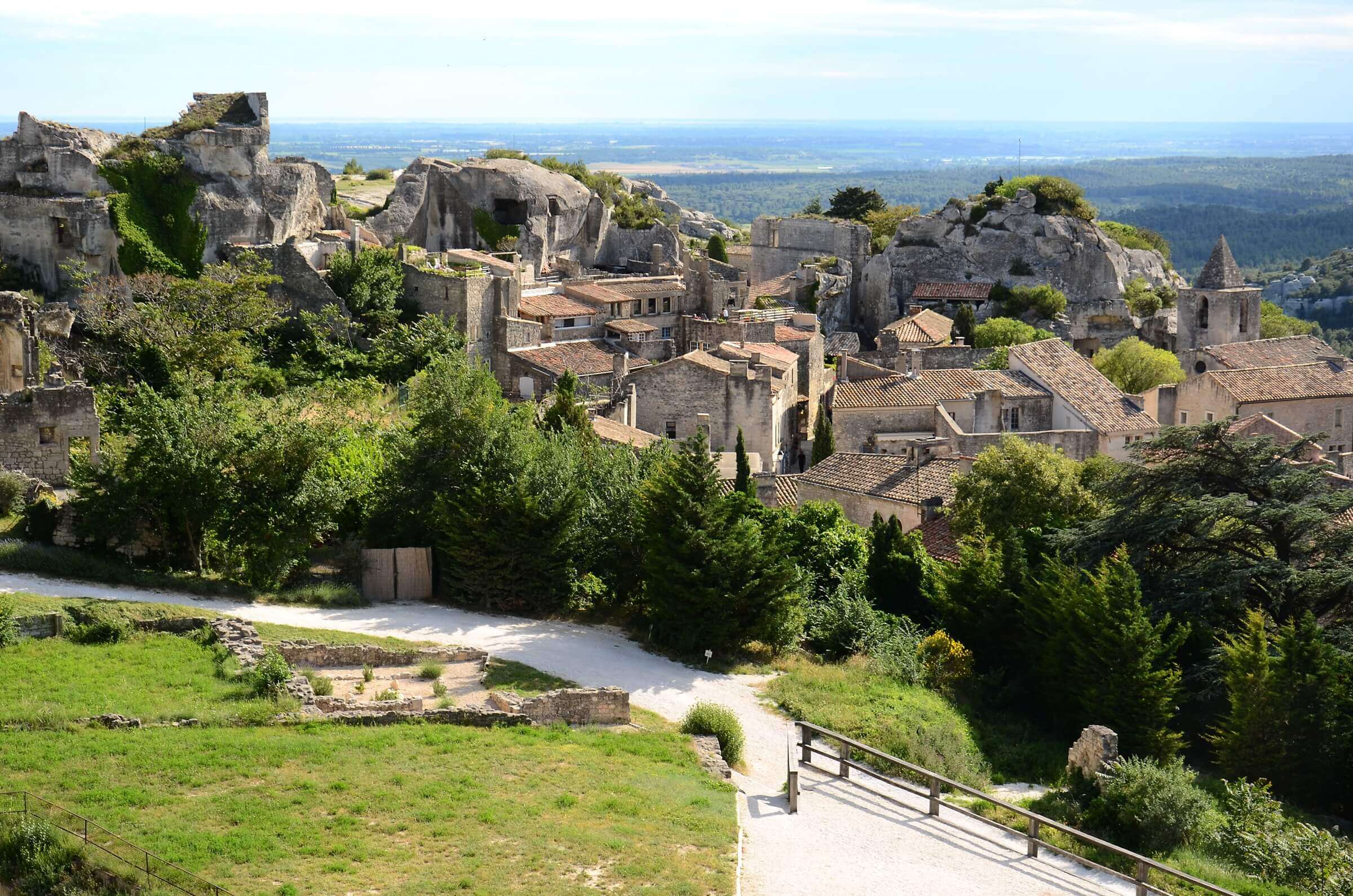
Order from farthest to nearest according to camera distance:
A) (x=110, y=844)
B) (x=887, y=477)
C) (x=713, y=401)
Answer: (x=713, y=401)
(x=887, y=477)
(x=110, y=844)

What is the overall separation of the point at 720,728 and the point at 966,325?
45394 mm

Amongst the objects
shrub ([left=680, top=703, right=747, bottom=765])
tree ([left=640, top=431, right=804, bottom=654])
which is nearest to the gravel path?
shrub ([left=680, top=703, right=747, bottom=765])

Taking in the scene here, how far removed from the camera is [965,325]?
63625 millimetres

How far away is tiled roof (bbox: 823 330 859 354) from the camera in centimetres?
6134

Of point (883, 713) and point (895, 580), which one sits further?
point (895, 580)

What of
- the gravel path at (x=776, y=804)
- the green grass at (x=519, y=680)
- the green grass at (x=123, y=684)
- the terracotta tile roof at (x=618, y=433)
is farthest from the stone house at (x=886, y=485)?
the green grass at (x=123, y=684)

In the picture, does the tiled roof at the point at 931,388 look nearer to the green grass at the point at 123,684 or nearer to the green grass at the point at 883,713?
the green grass at the point at 883,713

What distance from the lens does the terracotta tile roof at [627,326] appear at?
5175 centimetres

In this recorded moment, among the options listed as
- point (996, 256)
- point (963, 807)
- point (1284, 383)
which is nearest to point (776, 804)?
point (963, 807)

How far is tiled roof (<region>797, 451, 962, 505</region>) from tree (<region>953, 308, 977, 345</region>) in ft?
82.9

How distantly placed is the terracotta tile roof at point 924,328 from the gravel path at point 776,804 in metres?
36.4

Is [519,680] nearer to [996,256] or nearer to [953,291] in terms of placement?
[953,291]

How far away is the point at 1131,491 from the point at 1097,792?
35.2 feet

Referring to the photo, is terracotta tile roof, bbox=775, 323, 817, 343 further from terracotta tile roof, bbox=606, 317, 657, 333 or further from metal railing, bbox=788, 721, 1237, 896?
metal railing, bbox=788, 721, 1237, 896
